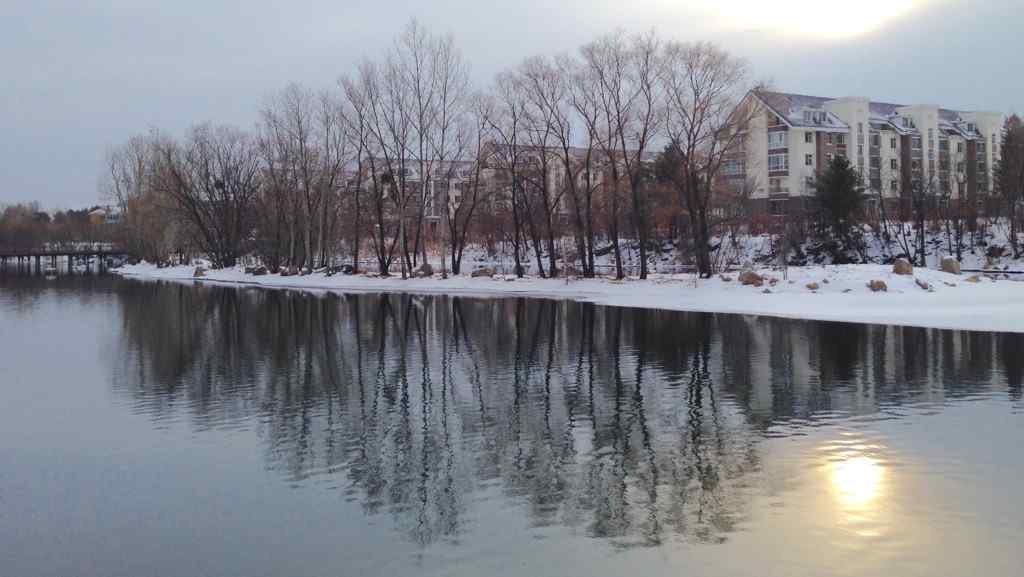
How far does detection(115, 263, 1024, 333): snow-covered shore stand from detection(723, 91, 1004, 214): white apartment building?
120 ft

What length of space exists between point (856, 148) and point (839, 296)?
62.1 meters

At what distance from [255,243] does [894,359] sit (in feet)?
257

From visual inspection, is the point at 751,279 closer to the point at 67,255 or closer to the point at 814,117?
the point at 814,117

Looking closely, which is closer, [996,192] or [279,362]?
[279,362]

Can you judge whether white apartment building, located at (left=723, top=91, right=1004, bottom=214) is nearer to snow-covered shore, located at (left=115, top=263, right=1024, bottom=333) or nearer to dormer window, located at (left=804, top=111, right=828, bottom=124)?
dormer window, located at (left=804, top=111, right=828, bottom=124)

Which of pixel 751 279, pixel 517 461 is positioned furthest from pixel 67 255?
pixel 517 461

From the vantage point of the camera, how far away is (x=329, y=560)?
713 centimetres

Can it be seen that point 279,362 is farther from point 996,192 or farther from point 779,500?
point 996,192

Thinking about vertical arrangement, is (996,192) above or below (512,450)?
above

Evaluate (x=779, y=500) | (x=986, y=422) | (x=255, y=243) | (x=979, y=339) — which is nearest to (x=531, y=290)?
(x=979, y=339)

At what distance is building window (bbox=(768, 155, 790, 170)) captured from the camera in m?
85.1

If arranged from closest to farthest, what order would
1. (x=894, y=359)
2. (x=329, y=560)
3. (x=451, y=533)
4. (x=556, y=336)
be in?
(x=329, y=560) → (x=451, y=533) → (x=894, y=359) → (x=556, y=336)

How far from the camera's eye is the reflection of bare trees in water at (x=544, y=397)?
888cm

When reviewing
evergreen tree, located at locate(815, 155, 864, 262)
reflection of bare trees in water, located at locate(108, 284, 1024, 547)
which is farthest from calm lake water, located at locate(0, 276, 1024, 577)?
evergreen tree, located at locate(815, 155, 864, 262)
